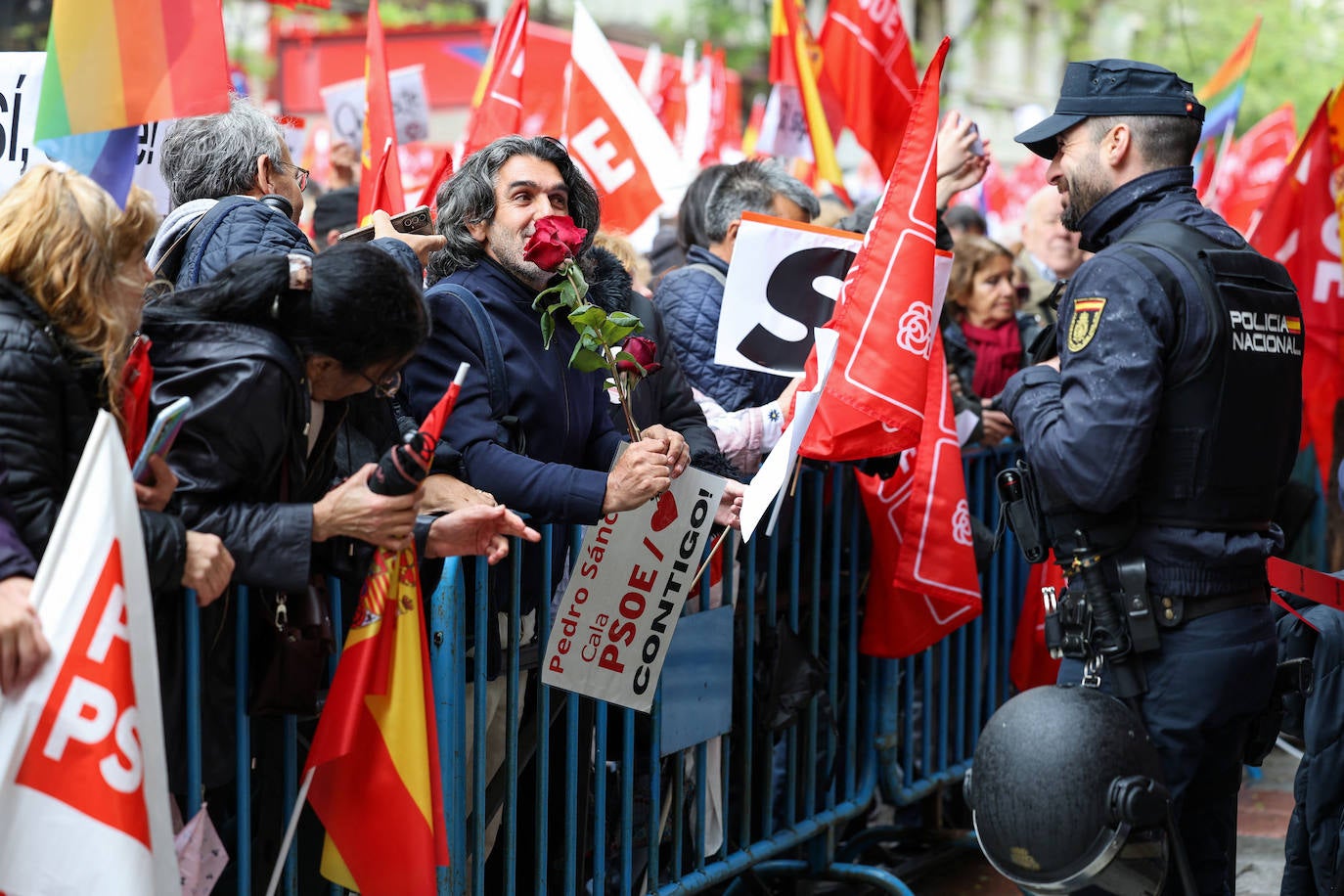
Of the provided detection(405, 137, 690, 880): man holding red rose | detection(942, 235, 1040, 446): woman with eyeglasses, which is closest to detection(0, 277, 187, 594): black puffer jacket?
detection(405, 137, 690, 880): man holding red rose

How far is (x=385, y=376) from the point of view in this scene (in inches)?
114

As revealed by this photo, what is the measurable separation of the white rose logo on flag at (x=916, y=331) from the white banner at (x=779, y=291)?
1.40 ft

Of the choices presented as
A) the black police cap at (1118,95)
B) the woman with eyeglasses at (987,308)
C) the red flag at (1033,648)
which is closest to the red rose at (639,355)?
the black police cap at (1118,95)

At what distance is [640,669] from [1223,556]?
55.5 inches

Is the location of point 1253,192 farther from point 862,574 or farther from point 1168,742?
point 1168,742

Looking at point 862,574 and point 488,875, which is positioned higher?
point 862,574

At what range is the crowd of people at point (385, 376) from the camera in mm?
2529

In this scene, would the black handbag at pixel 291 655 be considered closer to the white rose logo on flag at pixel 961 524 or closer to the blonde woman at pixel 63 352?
the blonde woman at pixel 63 352

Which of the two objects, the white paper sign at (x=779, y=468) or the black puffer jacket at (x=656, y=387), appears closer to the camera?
the white paper sign at (x=779, y=468)

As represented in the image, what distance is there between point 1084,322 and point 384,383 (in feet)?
5.06

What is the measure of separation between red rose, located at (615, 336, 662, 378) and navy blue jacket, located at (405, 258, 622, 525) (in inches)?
10.0

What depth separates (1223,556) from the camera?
3.36m

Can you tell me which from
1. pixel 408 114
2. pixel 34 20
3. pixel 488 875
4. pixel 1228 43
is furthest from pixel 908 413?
pixel 1228 43

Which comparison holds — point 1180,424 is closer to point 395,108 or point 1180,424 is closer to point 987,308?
point 987,308
